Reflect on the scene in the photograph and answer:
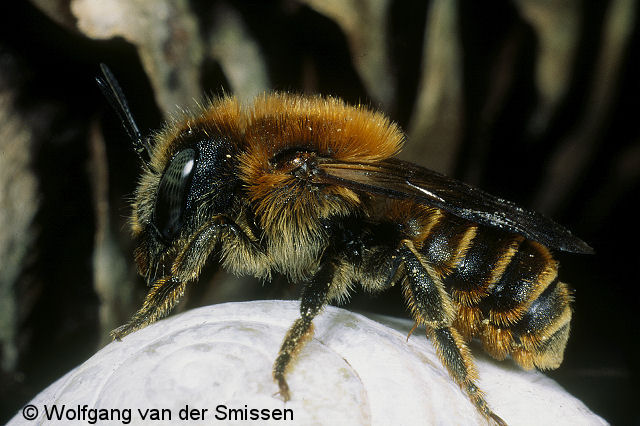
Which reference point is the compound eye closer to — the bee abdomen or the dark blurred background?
the dark blurred background

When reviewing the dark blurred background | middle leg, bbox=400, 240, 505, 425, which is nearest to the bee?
middle leg, bbox=400, 240, 505, 425

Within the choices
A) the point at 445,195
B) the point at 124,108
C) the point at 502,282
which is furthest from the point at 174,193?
the point at 502,282

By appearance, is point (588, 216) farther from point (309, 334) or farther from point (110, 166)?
point (110, 166)

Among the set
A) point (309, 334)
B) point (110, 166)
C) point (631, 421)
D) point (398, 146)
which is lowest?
point (631, 421)

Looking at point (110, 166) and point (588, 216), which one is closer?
point (110, 166)

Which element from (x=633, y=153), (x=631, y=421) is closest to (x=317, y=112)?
(x=633, y=153)
